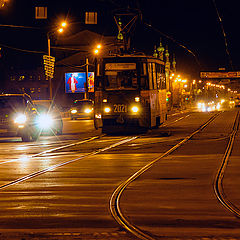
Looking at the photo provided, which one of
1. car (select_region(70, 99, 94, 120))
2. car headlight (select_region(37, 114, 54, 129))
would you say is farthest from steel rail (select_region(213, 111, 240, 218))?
car (select_region(70, 99, 94, 120))

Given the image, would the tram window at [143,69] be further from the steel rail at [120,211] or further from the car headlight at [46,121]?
the steel rail at [120,211]

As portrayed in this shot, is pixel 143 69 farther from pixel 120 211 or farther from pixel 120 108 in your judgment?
pixel 120 211

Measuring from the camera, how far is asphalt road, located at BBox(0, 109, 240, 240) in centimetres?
721

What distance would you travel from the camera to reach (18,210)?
8.68 m

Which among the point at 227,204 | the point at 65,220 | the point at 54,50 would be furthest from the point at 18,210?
the point at 54,50

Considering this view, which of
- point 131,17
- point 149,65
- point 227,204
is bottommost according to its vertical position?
point 227,204

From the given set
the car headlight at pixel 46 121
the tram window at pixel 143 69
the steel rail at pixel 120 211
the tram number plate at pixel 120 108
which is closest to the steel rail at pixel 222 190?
the steel rail at pixel 120 211

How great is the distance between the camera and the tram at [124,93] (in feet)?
91.9

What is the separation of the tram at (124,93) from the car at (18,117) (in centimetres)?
339

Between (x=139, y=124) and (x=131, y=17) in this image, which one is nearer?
(x=139, y=124)

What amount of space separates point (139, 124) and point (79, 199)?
18.5 m

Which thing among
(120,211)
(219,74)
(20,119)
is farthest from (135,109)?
(219,74)

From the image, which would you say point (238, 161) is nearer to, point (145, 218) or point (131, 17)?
point (145, 218)

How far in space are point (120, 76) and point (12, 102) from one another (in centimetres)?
541
